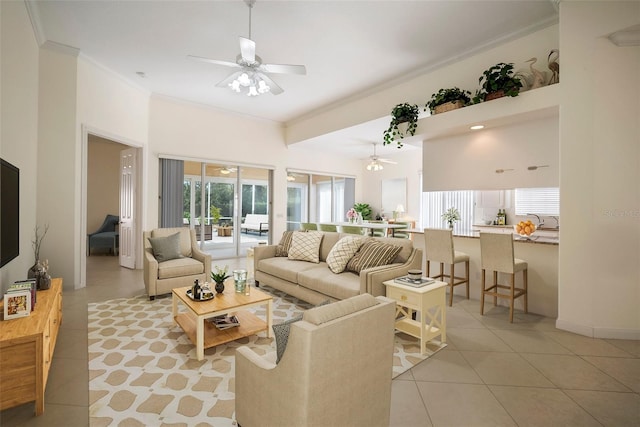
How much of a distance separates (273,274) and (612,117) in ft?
13.9

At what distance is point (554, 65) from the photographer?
3.47 m

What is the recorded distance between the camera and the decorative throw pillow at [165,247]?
14.5 ft

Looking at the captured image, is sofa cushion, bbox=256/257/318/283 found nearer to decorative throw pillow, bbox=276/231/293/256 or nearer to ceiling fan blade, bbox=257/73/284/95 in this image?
decorative throw pillow, bbox=276/231/293/256

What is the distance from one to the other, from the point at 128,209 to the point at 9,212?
365 cm

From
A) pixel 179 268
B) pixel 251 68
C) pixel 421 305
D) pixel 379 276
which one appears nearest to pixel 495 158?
pixel 379 276

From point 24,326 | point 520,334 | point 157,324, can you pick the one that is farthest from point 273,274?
point 520,334

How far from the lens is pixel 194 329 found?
2908 mm

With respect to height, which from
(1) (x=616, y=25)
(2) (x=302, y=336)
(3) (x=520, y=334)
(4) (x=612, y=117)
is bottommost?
(3) (x=520, y=334)

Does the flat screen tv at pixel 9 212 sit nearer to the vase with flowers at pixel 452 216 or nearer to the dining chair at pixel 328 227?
the dining chair at pixel 328 227

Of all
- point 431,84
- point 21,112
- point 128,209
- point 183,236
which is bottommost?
point 183,236

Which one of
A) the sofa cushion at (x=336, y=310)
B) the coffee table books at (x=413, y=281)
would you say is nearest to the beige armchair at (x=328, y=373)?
the sofa cushion at (x=336, y=310)

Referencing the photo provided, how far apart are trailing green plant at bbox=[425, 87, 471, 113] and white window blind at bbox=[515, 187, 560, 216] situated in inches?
137

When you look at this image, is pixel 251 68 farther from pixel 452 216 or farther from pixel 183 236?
pixel 452 216

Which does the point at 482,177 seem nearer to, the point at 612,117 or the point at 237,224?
the point at 612,117
